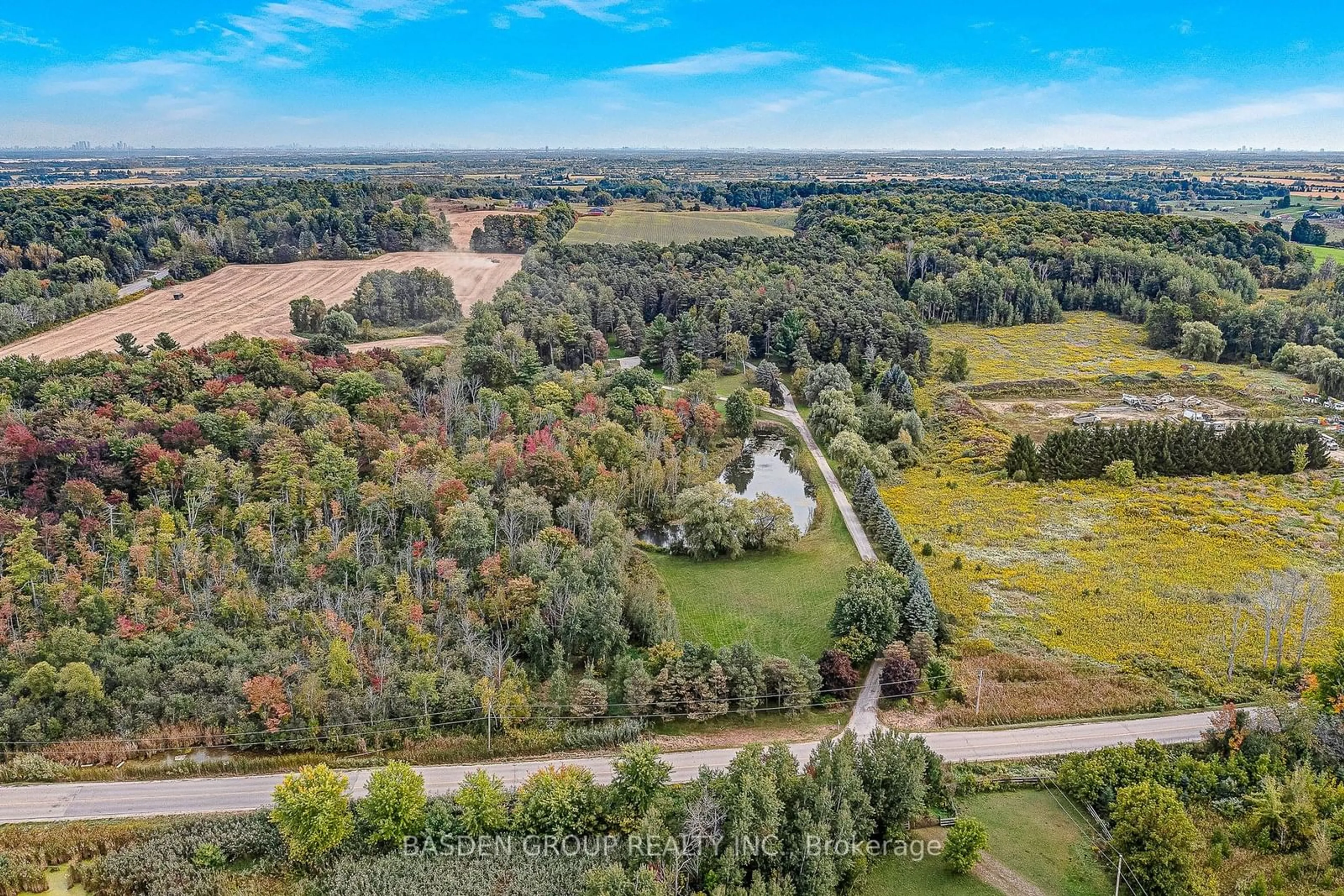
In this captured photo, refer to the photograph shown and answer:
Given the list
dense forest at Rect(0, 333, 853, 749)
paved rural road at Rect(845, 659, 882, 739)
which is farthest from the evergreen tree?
paved rural road at Rect(845, 659, 882, 739)

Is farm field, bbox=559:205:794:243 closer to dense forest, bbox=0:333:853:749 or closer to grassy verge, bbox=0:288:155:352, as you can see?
grassy verge, bbox=0:288:155:352

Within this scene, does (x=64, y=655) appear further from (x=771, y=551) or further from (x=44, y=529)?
(x=771, y=551)

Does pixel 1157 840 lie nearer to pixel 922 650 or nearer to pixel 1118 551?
pixel 922 650

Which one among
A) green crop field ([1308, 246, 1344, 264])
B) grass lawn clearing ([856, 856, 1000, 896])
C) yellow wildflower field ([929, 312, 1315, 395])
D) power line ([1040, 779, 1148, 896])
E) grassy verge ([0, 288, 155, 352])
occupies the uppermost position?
green crop field ([1308, 246, 1344, 264])

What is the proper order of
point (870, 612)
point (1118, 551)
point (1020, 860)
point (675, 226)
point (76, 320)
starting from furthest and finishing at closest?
point (675, 226)
point (76, 320)
point (1118, 551)
point (870, 612)
point (1020, 860)

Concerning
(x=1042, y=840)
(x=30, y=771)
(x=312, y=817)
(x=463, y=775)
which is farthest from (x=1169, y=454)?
(x=30, y=771)

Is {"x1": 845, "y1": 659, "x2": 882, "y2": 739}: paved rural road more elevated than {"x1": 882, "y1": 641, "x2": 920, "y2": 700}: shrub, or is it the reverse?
{"x1": 882, "y1": 641, "x2": 920, "y2": 700}: shrub
